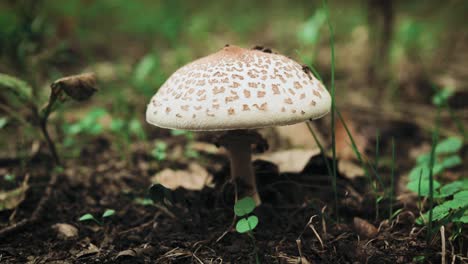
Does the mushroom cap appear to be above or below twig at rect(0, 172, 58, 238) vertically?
above

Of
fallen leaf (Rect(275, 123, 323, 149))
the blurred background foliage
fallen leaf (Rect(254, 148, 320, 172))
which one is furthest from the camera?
the blurred background foliage

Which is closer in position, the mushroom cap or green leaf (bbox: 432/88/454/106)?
the mushroom cap

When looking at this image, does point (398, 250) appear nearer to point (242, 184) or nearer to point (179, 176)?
point (242, 184)

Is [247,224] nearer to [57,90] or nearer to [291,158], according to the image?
[291,158]

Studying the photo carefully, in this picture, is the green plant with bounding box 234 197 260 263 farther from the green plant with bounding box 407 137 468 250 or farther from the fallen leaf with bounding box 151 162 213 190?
the green plant with bounding box 407 137 468 250

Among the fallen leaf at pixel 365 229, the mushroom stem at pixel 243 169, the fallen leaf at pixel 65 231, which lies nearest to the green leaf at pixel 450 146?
the fallen leaf at pixel 365 229

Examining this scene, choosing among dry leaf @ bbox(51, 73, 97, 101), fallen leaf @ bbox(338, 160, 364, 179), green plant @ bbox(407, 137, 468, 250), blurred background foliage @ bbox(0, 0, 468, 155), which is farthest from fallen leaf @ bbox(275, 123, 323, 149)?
dry leaf @ bbox(51, 73, 97, 101)

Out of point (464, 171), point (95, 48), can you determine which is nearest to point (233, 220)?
point (464, 171)
